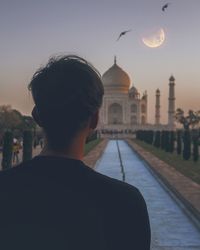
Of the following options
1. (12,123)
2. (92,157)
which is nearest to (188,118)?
(12,123)

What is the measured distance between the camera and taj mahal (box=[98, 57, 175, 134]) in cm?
6769

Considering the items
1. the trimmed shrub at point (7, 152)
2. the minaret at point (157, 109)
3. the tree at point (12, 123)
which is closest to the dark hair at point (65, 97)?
the trimmed shrub at point (7, 152)

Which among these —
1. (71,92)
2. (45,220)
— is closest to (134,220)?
(45,220)

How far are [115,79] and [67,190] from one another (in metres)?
68.0

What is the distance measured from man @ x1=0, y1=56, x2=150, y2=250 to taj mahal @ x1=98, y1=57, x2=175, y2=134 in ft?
203

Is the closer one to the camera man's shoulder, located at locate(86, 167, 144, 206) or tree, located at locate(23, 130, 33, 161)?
man's shoulder, located at locate(86, 167, 144, 206)

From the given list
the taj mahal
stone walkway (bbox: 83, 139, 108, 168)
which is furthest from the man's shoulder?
the taj mahal

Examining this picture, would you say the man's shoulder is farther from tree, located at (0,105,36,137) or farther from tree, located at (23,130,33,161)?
tree, located at (0,105,36,137)

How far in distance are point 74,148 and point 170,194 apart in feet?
23.4

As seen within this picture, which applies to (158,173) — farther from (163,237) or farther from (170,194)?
(163,237)

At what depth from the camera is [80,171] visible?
3.59 ft

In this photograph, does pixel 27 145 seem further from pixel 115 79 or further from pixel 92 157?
pixel 115 79

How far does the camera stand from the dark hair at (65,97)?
1146 millimetres

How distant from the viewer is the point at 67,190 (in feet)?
3.46
